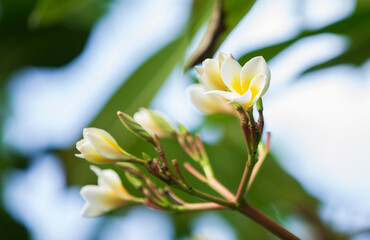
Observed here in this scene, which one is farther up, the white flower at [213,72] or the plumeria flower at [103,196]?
the white flower at [213,72]

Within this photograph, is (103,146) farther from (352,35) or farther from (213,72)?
(352,35)

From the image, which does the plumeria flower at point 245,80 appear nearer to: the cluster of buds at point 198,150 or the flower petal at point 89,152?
the cluster of buds at point 198,150

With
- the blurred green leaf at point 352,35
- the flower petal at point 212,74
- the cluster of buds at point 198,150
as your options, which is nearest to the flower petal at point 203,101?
the cluster of buds at point 198,150

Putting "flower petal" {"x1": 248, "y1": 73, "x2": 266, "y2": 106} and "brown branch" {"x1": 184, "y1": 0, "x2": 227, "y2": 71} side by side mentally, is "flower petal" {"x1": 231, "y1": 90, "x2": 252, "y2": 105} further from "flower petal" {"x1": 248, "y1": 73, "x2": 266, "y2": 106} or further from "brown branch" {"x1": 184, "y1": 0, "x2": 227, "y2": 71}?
"brown branch" {"x1": 184, "y1": 0, "x2": 227, "y2": 71}

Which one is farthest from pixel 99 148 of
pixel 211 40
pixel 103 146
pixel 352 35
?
pixel 352 35

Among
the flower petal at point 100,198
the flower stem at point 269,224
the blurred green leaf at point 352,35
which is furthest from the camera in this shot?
the blurred green leaf at point 352,35

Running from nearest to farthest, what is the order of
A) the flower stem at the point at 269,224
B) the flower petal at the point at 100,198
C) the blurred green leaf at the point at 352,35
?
the flower stem at the point at 269,224 < the flower petal at the point at 100,198 < the blurred green leaf at the point at 352,35

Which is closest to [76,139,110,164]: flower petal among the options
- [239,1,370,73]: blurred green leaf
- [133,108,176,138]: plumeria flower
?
[133,108,176,138]: plumeria flower

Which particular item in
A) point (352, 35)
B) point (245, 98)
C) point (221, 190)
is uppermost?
point (245, 98)
